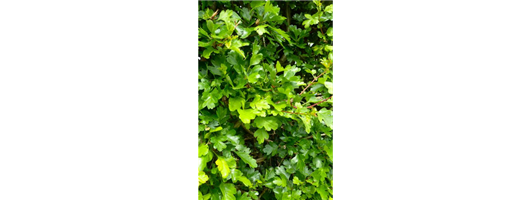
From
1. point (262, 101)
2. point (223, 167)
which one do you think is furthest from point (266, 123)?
point (223, 167)

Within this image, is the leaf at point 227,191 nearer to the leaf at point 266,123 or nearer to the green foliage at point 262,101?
the green foliage at point 262,101

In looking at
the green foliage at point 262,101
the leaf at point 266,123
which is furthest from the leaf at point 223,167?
the leaf at point 266,123

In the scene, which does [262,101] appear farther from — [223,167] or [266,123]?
[223,167]

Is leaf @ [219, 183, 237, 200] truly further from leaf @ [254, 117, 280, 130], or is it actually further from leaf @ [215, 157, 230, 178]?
leaf @ [254, 117, 280, 130]

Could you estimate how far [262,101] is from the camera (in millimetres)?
1001

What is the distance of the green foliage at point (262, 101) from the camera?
98 centimetres

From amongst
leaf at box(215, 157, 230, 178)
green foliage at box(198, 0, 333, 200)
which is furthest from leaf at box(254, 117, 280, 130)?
leaf at box(215, 157, 230, 178)

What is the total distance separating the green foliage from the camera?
0.98 metres
